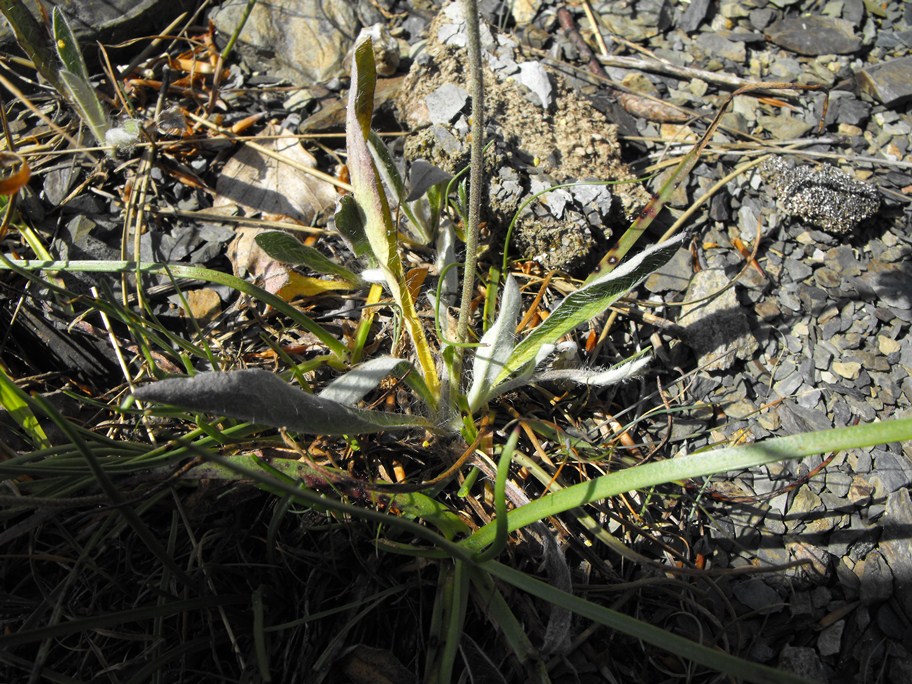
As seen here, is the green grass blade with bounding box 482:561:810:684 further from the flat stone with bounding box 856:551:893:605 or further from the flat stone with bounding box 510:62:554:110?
the flat stone with bounding box 510:62:554:110

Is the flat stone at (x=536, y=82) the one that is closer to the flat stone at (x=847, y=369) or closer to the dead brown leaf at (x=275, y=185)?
the dead brown leaf at (x=275, y=185)

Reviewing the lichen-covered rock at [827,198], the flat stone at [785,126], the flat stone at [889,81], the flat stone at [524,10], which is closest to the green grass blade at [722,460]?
the lichen-covered rock at [827,198]

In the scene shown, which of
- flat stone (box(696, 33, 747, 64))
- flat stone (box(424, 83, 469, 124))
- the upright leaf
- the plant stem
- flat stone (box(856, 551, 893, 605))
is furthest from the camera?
flat stone (box(696, 33, 747, 64))

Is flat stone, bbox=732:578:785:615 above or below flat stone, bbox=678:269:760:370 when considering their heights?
below

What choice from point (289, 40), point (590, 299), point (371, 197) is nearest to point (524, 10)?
point (289, 40)

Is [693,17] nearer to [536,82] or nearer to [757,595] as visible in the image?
[536,82]

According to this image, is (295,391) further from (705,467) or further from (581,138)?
(581,138)

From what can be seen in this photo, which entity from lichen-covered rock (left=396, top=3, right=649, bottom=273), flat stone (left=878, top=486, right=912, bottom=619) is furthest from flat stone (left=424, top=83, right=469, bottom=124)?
flat stone (left=878, top=486, right=912, bottom=619)
